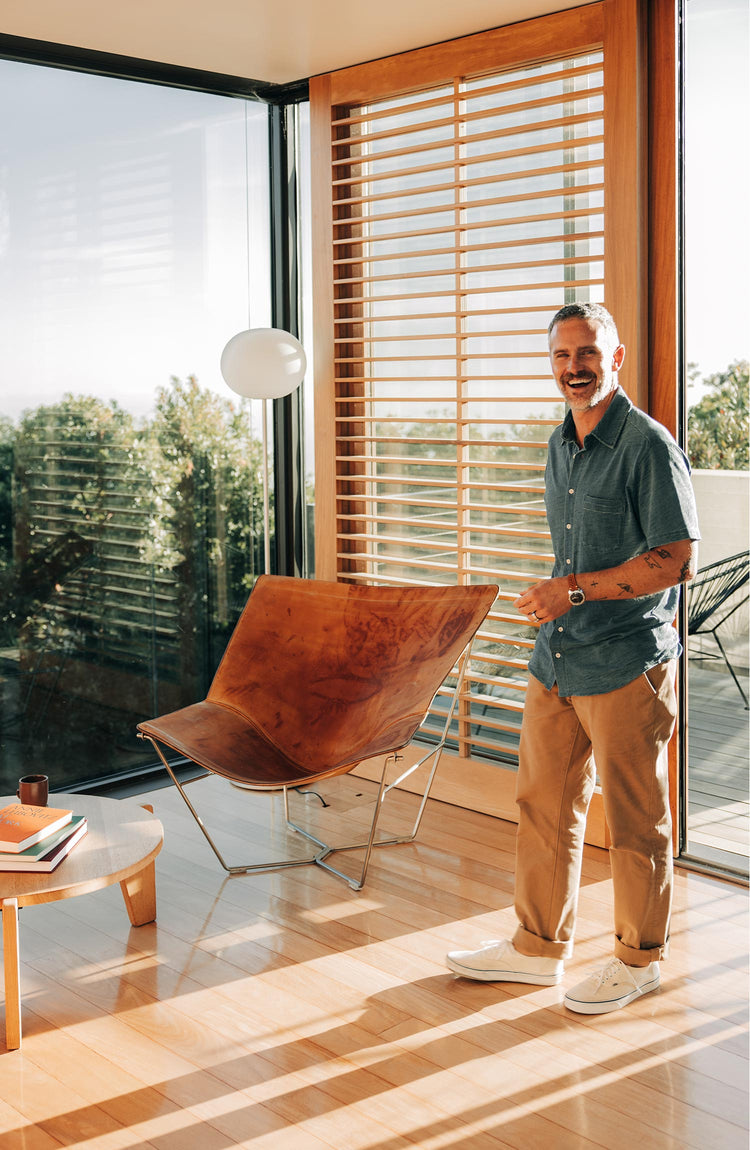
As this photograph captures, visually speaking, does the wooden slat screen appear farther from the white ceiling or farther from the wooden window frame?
the white ceiling

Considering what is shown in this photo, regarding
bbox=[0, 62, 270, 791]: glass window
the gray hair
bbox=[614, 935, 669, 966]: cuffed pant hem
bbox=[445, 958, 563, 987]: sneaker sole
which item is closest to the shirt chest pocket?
the gray hair

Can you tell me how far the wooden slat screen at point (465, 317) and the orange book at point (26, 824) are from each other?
63.8 inches

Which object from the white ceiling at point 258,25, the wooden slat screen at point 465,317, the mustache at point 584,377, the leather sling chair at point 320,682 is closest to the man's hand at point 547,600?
the mustache at point 584,377

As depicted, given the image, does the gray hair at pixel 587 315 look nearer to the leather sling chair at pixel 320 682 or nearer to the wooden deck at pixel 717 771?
the leather sling chair at pixel 320 682

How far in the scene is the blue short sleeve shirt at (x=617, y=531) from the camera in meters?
2.43

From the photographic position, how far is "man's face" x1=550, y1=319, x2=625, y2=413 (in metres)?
2.51

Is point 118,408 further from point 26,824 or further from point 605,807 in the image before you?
point 605,807

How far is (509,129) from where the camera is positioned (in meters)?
3.60

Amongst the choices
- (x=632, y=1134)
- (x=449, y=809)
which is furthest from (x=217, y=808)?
(x=632, y=1134)

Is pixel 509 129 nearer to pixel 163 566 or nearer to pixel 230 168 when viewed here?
pixel 230 168

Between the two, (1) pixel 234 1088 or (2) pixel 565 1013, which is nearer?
(1) pixel 234 1088

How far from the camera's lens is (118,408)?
4.13 m

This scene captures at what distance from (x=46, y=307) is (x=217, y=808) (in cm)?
191

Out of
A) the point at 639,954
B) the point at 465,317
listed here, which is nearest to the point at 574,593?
the point at 639,954
